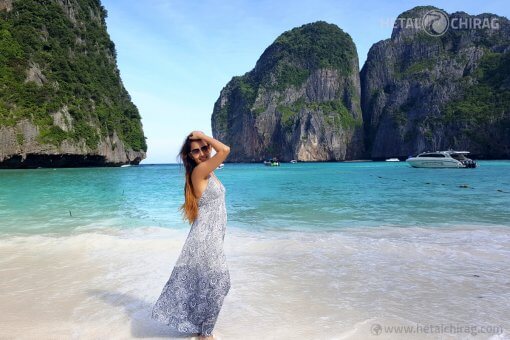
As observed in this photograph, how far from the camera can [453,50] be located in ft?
425

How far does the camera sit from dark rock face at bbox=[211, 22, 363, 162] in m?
130

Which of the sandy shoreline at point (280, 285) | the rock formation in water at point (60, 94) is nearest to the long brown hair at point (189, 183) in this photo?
the sandy shoreline at point (280, 285)

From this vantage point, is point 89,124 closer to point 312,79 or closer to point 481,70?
point 312,79

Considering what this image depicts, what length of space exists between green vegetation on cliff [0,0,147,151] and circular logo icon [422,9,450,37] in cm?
10959

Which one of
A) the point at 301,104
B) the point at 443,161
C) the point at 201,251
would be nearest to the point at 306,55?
the point at 301,104

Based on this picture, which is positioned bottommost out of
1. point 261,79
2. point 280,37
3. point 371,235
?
point 371,235

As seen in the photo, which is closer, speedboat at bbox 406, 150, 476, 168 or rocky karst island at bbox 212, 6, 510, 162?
speedboat at bbox 406, 150, 476, 168

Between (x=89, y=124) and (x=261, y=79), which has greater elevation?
(x=261, y=79)

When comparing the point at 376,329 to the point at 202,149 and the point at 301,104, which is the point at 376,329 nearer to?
the point at 202,149

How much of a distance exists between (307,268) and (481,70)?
134m

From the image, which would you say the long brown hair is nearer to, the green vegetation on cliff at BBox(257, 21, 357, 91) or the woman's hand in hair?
the woman's hand in hair

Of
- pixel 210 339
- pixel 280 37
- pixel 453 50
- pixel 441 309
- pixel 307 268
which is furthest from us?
pixel 280 37

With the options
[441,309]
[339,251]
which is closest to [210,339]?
[441,309]

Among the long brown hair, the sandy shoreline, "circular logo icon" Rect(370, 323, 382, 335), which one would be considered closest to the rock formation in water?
the sandy shoreline
